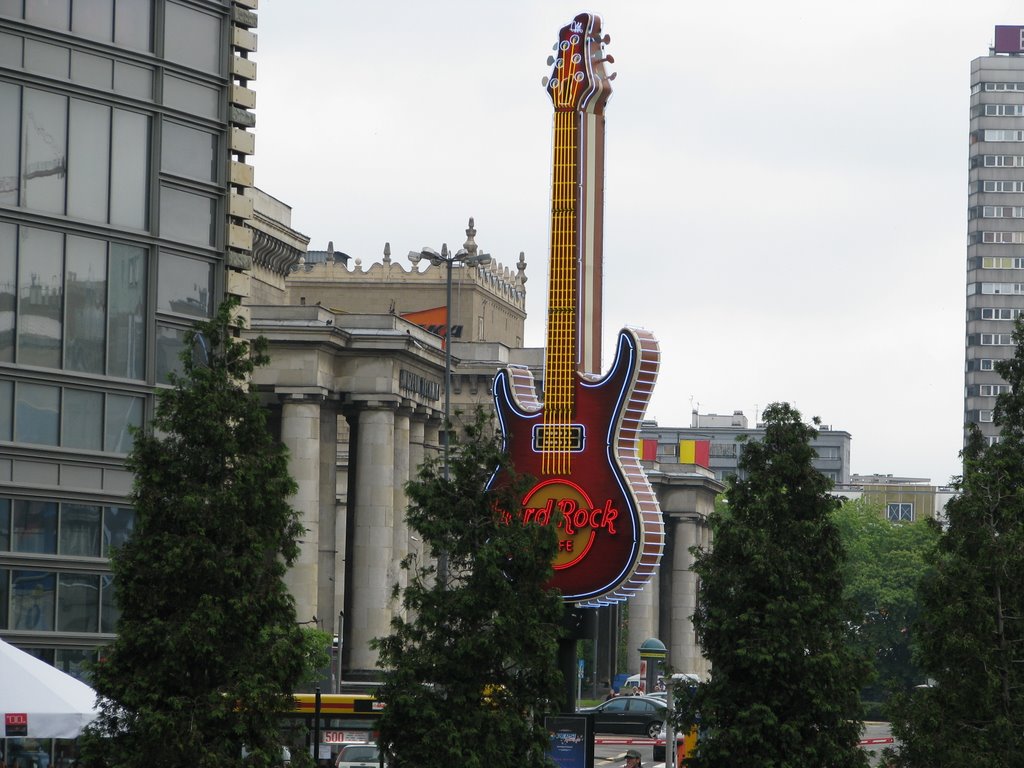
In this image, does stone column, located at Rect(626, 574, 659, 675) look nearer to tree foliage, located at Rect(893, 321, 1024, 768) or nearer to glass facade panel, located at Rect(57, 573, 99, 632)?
glass facade panel, located at Rect(57, 573, 99, 632)

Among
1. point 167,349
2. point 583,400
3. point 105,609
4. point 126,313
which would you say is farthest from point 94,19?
point 583,400

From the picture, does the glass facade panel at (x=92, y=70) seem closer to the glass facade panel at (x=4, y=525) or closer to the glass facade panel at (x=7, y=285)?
the glass facade panel at (x=7, y=285)

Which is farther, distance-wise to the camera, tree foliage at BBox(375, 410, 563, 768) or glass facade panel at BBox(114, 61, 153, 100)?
glass facade panel at BBox(114, 61, 153, 100)

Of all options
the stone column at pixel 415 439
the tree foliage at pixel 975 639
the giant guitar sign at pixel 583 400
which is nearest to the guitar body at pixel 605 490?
the giant guitar sign at pixel 583 400

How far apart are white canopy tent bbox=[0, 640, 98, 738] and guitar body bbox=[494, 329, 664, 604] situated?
55.7 ft

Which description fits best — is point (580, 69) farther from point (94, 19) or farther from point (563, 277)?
A: point (94, 19)

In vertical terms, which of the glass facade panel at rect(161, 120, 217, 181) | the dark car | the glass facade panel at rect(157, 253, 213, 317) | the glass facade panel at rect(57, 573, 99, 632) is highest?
the glass facade panel at rect(161, 120, 217, 181)

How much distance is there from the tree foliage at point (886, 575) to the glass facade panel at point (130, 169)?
356 ft

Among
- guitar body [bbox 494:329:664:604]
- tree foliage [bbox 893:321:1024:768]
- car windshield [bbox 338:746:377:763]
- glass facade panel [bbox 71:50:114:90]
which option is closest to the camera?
tree foliage [bbox 893:321:1024:768]

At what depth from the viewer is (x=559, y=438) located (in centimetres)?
4900

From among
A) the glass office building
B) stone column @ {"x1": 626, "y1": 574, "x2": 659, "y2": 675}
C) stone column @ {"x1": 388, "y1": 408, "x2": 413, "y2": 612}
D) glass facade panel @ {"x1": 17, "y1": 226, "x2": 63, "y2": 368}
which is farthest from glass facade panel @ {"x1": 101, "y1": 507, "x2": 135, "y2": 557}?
stone column @ {"x1": 626, "y1": 574, "x2": 659, "y2": 675}

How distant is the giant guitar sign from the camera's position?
158 ft

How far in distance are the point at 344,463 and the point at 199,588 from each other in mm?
100591

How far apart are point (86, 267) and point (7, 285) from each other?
196 cm
